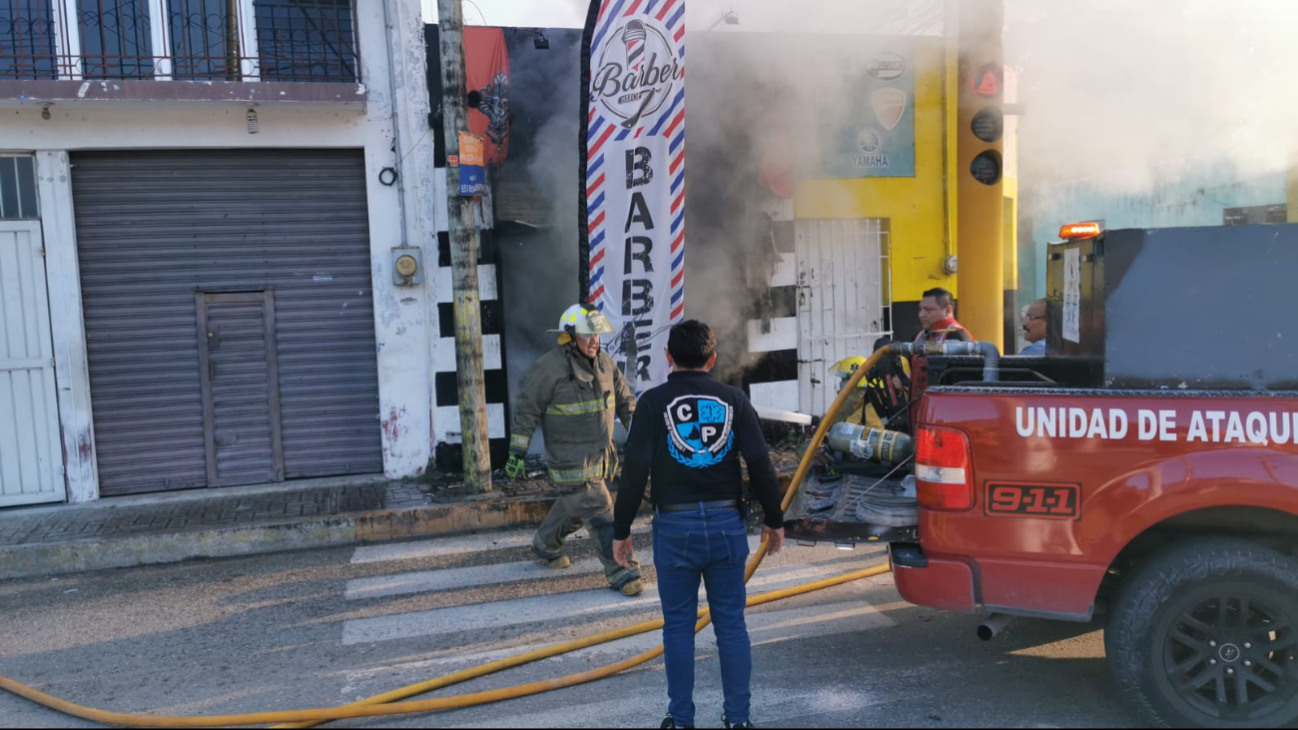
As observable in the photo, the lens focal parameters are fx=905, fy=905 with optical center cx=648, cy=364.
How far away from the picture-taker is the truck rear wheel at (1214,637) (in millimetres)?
3334

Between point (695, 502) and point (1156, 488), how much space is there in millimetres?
1704

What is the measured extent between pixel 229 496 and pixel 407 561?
7.51 ft

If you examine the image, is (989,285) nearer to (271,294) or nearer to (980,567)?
(980,567)

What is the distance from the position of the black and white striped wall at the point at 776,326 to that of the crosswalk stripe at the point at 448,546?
257 cm

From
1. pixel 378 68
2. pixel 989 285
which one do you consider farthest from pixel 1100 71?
pixel 378 68

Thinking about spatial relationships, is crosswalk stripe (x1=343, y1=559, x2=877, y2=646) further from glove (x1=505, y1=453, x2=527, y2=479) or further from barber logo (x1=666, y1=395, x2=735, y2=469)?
barber logo (x1=666, y1=395, x2=735, y2=469)

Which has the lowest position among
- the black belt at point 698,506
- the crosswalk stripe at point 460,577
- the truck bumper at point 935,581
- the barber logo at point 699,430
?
the crosswalk stripe at point 460,577

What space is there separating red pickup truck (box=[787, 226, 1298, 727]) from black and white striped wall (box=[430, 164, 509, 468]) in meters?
5.17

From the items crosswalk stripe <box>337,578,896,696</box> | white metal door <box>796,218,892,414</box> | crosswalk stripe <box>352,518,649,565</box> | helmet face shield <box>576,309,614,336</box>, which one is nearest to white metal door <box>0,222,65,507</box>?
crosswalk stripe <box>352,518,649,565</box>

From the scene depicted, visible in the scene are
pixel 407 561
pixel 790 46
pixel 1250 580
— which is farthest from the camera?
pixel 790 46

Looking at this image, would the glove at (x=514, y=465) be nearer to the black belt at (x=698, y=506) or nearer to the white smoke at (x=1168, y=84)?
the black belt at (x=698, y=506)

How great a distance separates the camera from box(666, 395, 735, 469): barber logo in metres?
3.39

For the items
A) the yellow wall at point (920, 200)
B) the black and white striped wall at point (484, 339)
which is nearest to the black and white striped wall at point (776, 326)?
the yellow wall at point (920, 200)

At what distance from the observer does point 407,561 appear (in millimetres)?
6320
